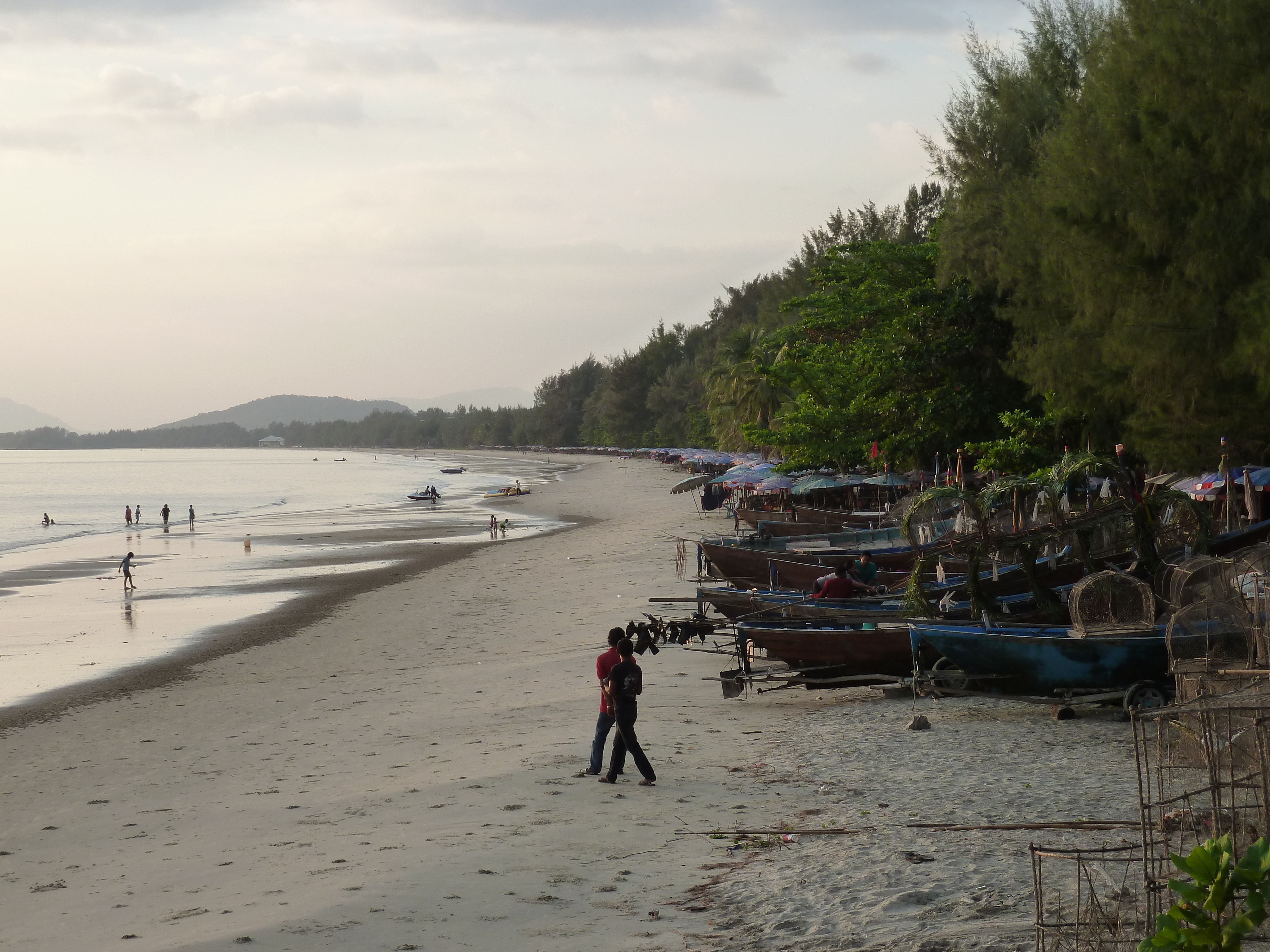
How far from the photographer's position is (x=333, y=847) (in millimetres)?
9656

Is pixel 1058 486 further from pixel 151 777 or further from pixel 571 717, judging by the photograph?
pixel 151 777

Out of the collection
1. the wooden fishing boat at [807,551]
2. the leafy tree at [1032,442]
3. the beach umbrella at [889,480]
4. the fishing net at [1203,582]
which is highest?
the leafy tree at [1032,442]

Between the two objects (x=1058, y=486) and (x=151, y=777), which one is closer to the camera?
(x=151, y=777)

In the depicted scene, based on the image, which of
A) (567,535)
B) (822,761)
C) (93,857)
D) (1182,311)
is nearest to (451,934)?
(93,857)

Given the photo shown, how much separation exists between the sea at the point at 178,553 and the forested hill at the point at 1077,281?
17.0 m

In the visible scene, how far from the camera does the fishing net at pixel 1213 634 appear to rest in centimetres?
1102

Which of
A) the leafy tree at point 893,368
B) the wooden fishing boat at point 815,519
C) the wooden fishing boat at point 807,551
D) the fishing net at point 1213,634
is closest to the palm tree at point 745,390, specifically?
the leafy tree at point 893,368

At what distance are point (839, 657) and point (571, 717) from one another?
364cm

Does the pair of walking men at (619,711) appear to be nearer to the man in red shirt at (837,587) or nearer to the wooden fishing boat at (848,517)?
the man in red shirt at (837,587)

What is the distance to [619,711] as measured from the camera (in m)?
11.1

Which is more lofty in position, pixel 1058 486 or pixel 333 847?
pixel 1058 486

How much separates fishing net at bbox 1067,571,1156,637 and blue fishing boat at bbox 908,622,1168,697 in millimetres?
208

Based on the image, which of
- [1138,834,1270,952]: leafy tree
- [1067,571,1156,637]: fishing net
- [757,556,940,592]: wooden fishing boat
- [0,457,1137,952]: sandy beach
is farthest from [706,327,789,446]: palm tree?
[1138,834,1270,952]: leafy tree

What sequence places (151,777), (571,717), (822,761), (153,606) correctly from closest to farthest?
(822,761), (151,777), (571,717), (153,606)
